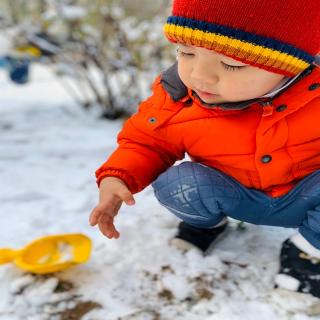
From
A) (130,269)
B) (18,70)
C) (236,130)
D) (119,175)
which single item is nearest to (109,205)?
(119,175)

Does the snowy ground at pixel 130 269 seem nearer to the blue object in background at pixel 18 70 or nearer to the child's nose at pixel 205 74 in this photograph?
the child's nose at pixel 205 74

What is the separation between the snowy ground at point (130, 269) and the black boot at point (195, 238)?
0.03 m

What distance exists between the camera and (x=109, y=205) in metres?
1.19

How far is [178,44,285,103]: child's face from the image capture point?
1.07 meters

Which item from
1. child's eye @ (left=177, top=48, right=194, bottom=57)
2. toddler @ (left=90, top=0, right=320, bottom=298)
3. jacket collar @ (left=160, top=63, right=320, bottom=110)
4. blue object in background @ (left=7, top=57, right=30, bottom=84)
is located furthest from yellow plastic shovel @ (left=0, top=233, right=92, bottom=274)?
blue object in background @ (left=7, top=57, right=30, bottom=84)

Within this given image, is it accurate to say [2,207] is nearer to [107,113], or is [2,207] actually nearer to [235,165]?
[235,165]

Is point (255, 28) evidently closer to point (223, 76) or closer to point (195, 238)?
point (223, 76)

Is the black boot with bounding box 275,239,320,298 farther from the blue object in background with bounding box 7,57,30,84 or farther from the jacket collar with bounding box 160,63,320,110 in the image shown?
the blue object in background with bounding box 7,57,30,84

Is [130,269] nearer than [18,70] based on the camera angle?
Yes

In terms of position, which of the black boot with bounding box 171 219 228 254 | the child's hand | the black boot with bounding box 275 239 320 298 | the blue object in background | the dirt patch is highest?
the child's hand

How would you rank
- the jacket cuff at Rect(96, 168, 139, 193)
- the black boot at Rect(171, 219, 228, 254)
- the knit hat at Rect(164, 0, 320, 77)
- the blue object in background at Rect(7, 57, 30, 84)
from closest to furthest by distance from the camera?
the knit hat at Rect(164, 0, 320, 77) < the jacket cuff at Rect(96, 168, 139, 193) < the black boot at Rect(171, 219, 228, 254) < the blue object in background at Rect(7, 57, 30, 84)

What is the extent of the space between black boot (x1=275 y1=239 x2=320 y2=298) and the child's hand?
1.51ft

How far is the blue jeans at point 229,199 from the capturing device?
49.5 inches

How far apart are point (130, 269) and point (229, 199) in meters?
0.34
